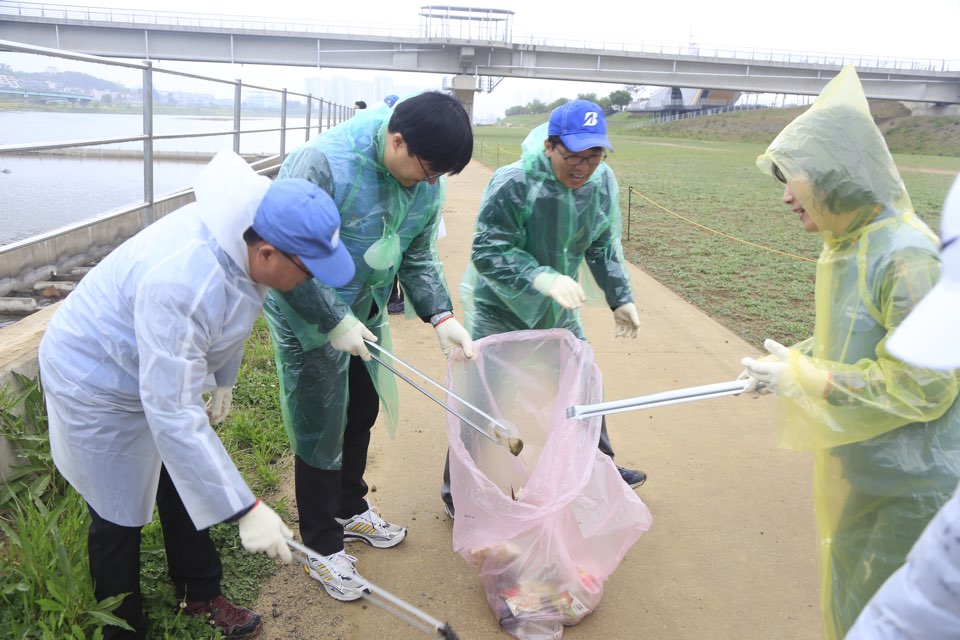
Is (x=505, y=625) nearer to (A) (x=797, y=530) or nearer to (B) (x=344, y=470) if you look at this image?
(B) (x=344, y=470)

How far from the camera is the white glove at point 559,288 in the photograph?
101 inches

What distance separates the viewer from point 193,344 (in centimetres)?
156

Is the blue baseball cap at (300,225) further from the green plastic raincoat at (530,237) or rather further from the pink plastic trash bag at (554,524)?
the green plastic raincoat at (530,237)

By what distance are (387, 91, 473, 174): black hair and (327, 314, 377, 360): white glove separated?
1.77 feet

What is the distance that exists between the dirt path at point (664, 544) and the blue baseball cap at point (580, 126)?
1.55m

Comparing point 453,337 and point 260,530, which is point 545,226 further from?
point 260,530

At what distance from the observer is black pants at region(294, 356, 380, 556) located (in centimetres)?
250

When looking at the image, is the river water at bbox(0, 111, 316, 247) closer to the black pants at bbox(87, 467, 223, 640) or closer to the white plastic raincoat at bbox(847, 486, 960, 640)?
the black pants at bbox(87, 467, 223, 640)

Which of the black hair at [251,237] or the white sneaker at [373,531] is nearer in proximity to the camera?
the black hair at [251,237]

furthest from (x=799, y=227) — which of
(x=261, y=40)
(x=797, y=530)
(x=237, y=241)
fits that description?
(x=261, y=40)

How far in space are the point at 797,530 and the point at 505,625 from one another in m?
1.39

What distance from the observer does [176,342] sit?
153 cm

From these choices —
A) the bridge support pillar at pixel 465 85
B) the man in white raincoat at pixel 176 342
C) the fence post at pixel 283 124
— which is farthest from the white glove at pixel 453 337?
the bridge support pillar at pixel 465 85

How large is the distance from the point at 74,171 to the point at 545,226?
377 centimetres
